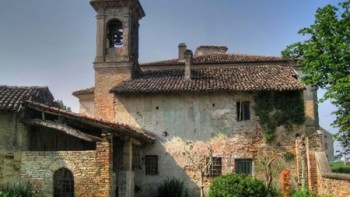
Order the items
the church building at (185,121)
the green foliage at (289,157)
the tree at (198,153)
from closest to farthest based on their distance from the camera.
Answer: the church building at (185,121), the green foliage at (289,157), the tree at (198,153)

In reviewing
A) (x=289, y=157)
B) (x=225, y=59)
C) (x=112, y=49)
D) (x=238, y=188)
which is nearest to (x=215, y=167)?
(x=289, y=157)

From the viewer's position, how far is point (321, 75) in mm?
17859

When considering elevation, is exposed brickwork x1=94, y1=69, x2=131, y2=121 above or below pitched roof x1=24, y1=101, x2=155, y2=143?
above

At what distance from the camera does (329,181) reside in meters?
16.0

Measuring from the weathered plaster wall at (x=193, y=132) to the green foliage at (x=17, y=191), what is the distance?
6864 millimetres

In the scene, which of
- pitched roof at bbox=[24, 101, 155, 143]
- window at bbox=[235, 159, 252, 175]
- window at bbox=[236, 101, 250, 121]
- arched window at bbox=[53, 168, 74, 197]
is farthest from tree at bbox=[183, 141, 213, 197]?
arched window at bbox=[53, 168, 74, 197]

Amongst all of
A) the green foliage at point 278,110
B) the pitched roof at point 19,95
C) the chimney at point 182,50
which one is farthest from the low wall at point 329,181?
the chimney at point 182,50

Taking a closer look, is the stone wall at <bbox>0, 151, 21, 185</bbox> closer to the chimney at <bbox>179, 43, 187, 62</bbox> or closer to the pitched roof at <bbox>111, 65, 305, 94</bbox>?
the pitched roof at <bbox>111, 65, 305, 94</bbox>

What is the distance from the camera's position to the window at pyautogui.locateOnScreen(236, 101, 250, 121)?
20.5 metres

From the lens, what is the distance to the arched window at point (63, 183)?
1448cm

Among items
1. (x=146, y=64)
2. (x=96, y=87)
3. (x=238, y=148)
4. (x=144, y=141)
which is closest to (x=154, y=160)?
(x=144, y=141)

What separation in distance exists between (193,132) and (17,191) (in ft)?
30.9

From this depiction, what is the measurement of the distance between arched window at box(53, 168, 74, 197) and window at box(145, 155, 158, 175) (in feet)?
20.4

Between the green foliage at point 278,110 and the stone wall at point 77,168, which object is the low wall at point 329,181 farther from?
the stone wall at point 77,168
